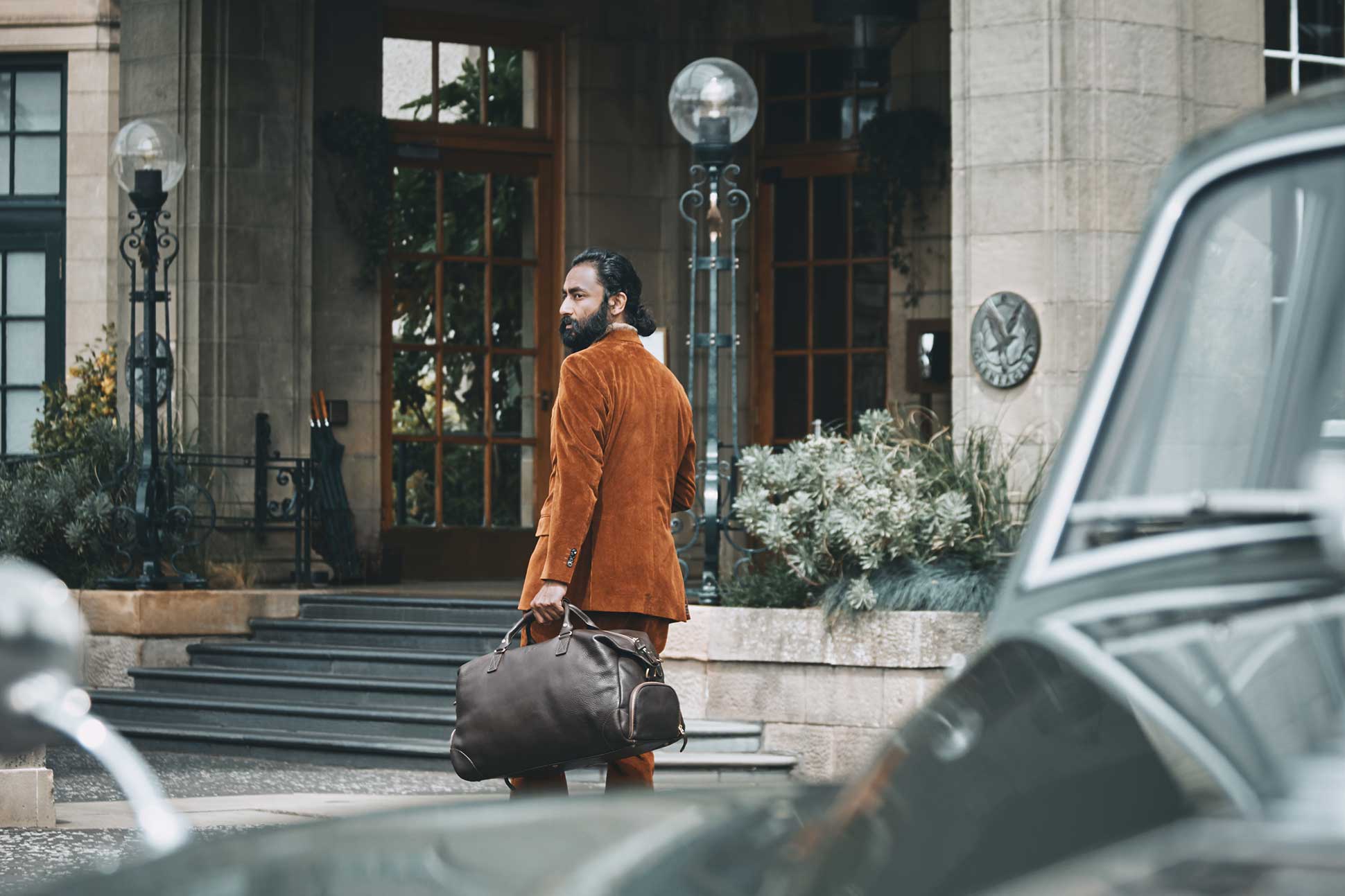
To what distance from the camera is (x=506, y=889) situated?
4.70 feet

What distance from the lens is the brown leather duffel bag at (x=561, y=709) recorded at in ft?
15.1

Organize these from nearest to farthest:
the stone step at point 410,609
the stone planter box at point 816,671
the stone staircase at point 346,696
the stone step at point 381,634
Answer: the stone planter box at point 816,671
the stone staircase at point 346,696
the stone step at point 381,634
the stone step at point 410,609

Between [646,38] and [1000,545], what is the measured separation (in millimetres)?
6761

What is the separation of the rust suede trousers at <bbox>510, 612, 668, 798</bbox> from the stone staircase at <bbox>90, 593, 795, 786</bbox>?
334 cm

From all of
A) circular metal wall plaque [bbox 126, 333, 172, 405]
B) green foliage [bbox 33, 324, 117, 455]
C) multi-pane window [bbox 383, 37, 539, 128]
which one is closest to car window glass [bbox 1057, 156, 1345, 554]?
circular metal wall plaque [bbox 126, 333, 172, 405]

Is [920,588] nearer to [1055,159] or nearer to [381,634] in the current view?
[1055,159]

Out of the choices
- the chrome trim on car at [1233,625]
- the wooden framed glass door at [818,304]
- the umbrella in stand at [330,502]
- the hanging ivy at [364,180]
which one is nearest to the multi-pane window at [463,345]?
the hanging ivy at [364,180]

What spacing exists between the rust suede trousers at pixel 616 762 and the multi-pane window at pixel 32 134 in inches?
441

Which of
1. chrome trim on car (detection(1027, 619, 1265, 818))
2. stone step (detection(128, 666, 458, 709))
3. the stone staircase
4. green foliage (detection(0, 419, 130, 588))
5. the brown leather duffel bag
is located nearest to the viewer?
chrome trim on car (detection(1027, 619, 1265, 818))

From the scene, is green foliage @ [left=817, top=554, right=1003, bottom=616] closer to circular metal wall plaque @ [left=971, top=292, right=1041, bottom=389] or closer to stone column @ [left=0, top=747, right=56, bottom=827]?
circular metal wall plaque @ [left=971, top=292, right=1041, bottom=389]

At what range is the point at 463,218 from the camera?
1424 centimetres

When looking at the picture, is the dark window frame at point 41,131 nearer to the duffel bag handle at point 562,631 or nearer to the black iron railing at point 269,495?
the black iron railing at point 269,495

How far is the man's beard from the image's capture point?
209 inches

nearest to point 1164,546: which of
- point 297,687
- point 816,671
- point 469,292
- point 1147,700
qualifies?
point 1147,700
